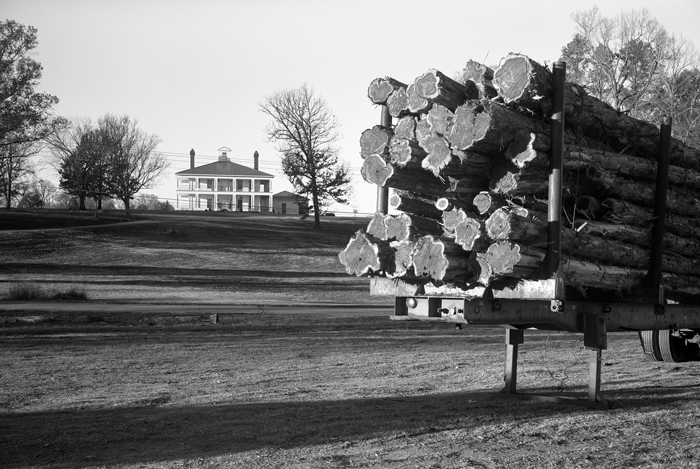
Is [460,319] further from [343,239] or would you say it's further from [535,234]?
[343,239]

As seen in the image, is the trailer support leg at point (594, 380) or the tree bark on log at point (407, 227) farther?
the trailer support leg at point (594, 380)

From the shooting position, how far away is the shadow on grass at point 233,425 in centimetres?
595

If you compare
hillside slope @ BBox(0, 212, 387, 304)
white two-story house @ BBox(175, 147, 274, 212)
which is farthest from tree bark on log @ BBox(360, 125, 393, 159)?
white two-story house @ BBox(175, 147, 274, 212)

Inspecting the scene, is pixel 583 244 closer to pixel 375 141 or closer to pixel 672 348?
pixel 375 141

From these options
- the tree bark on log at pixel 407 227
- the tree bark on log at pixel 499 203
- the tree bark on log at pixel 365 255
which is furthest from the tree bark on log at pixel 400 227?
the tree bark on log at pixel 499 203

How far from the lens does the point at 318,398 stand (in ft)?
27.2

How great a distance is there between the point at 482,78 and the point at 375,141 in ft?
3.92

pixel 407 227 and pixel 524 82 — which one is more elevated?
pixel 524 82

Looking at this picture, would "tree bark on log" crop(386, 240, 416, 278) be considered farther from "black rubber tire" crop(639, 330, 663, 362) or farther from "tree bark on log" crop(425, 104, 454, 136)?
"black rubber tire" crop(639, 330, 663, 362)

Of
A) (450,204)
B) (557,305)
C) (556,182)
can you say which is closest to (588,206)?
(556,182)

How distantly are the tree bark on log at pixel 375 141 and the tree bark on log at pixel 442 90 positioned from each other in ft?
2.00

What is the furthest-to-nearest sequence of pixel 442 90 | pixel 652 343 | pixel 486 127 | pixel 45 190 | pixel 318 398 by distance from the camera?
pixel 45 190 → pixel 652 343 → pixel 318 398 → pixel 442 90 → pixel 486 127

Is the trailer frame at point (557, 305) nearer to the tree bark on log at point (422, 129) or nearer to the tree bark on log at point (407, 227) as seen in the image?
the tree bark on log at point (407, 227)

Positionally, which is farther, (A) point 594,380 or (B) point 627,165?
(A) point 594,380
